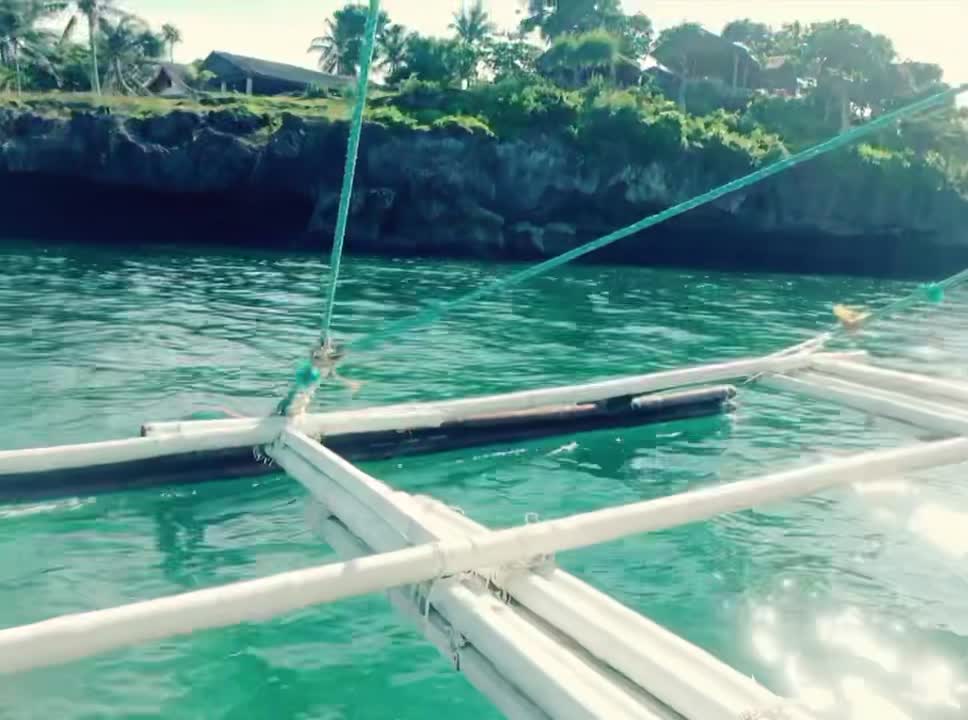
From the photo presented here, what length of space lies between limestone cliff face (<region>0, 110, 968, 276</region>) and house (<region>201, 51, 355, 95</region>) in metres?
13.3

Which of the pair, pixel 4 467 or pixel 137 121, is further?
pixel 137 121

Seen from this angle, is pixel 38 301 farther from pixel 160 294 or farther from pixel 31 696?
pixel 31 696

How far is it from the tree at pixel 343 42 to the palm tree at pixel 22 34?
61.9 feet

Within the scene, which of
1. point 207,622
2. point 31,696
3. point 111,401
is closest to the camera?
point 207,622

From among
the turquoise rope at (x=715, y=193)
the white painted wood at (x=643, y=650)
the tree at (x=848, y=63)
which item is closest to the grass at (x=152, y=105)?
the tree at (x=848, y=63)

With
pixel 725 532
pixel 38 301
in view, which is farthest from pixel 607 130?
pixel 725 532

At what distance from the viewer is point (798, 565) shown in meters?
7.43

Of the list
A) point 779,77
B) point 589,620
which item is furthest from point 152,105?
point 779,77

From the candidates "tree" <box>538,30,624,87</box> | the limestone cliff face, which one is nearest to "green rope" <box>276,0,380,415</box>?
the limestone cliff face

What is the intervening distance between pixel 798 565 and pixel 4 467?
6413 millimetres

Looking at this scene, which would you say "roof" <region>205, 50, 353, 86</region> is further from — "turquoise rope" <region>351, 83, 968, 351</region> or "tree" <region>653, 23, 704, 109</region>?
"turquoise rope" <region>351, 83, 968, 351</region>

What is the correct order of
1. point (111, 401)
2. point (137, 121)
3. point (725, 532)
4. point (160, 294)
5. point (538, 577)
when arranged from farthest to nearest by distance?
point (137, 121), point (160, 294), point (111, 401), point (725, 532), point (538, 577)

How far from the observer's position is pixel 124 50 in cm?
5297

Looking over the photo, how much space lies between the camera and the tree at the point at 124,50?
170 ft
